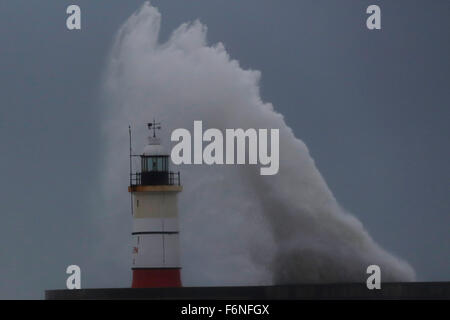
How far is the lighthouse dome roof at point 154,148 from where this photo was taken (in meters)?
55.2

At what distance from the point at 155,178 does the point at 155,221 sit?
1.10 m

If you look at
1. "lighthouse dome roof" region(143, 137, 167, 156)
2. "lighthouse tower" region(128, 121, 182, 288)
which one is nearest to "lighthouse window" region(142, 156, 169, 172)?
"lighthouse tower" region(128, 121, 182, 288)

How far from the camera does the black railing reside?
55.5m

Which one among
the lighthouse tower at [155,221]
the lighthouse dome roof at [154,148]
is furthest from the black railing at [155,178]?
the lighthouse dome roof at [154,148]

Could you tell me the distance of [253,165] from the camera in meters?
54.8

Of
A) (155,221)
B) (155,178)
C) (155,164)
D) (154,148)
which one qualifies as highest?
(154,148)

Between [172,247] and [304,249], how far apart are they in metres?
3.44

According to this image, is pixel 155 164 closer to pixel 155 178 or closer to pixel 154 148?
pixel 155 178

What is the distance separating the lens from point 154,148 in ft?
182

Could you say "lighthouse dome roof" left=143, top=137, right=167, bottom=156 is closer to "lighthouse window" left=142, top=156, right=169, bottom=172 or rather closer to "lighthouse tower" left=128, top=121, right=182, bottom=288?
"lighthouse tower" left=128, top=121, right=182, bottom=288

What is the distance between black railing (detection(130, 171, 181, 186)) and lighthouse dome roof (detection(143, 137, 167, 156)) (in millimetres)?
564

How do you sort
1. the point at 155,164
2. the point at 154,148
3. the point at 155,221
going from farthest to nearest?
1. the point at 155,164
2. the point at 155,221
3. the point at 154,148

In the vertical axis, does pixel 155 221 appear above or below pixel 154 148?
below

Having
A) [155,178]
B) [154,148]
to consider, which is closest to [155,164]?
[155,178]
